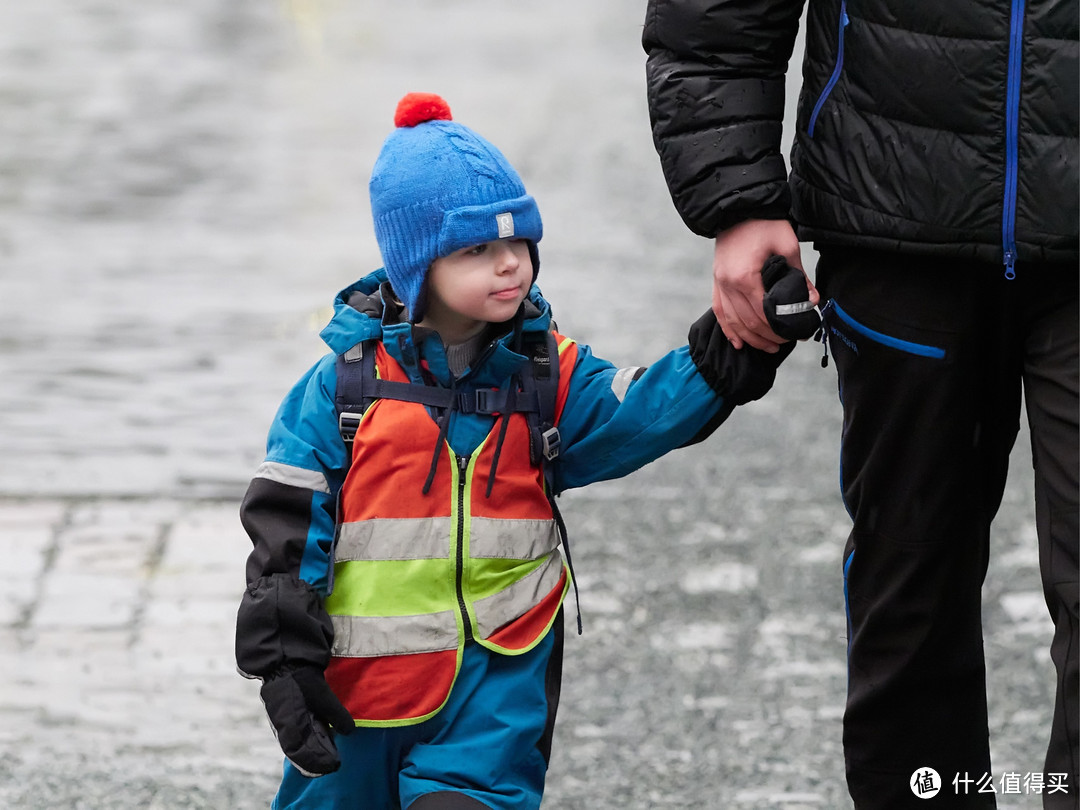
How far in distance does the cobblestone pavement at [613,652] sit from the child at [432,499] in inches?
36.4

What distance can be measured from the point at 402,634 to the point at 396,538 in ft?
0.53

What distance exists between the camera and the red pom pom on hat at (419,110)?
310 centimetres

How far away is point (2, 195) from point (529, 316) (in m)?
6.66

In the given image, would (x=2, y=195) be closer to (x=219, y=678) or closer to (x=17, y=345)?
(x=17, y=345)

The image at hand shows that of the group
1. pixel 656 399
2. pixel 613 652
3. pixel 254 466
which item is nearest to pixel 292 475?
pixel 656 399

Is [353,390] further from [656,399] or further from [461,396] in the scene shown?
[656,399]

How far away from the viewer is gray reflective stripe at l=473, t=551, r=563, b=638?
9.99 feet

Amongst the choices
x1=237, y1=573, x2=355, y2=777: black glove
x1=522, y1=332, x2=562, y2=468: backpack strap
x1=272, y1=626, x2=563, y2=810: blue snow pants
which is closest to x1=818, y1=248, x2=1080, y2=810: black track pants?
x1=522, y1=332, x2=562, y2=468: backpack strap

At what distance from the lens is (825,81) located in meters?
2.98

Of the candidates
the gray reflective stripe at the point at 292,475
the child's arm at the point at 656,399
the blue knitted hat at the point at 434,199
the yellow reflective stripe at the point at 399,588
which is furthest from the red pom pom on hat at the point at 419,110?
the yellow reflective stripe at the point at 399,588

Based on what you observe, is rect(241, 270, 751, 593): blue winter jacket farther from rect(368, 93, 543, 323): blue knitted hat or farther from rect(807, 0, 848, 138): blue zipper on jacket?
rect(807, 0, 848, 138): blue zipper on jacket

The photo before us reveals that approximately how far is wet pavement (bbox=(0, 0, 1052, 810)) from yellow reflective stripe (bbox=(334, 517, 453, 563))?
110cm

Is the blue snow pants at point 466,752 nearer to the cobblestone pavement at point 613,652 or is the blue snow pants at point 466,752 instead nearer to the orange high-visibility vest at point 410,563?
the orange high-visibility vest at point 410,563

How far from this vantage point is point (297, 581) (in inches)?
116
